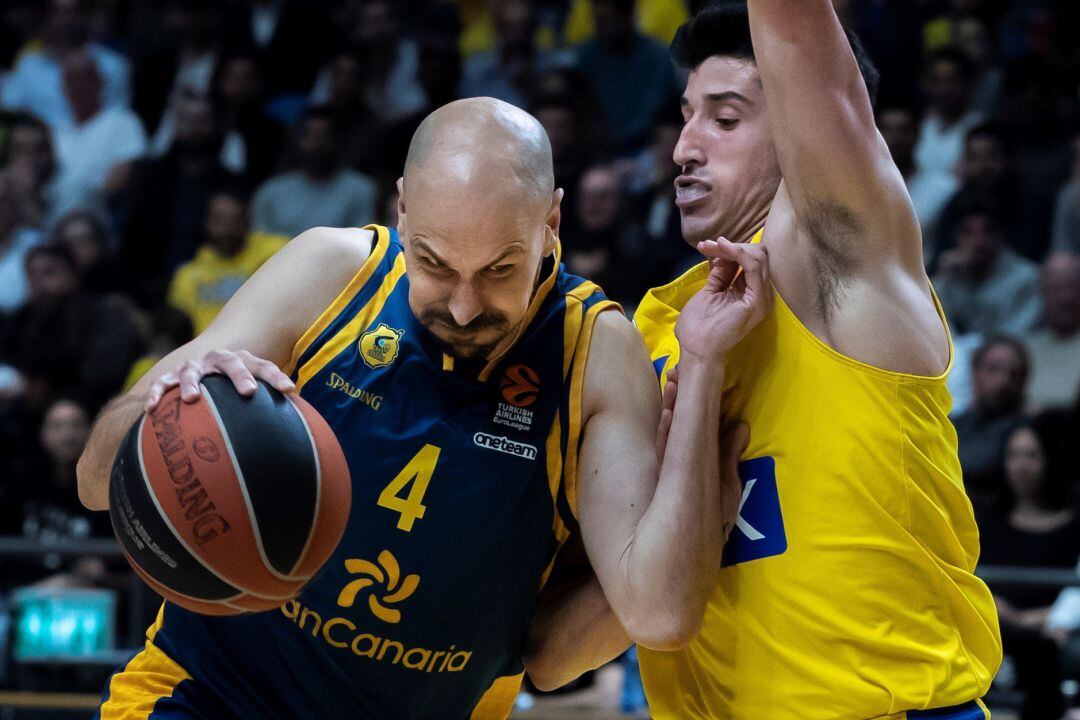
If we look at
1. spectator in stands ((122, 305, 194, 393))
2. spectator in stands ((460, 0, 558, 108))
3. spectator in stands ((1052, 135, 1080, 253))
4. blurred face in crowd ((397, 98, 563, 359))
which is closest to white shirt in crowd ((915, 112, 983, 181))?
spectator in stands ((1052, 135, 1080, 253))

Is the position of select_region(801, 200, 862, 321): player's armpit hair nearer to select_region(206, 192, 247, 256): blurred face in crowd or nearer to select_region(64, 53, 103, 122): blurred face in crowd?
select_region(206, 192, 247, 256): blurred face in crowd

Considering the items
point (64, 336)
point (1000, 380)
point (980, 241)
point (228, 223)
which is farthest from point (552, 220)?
point (64, 336)

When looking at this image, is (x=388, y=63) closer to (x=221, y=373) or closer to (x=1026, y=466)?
(x=1026, y=466)

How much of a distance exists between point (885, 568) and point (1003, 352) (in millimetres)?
4768

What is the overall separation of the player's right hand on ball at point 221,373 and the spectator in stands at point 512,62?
23.3 ft

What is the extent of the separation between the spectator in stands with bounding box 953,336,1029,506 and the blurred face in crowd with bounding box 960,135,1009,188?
4.23ft

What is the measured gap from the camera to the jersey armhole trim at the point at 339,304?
3.36 metres

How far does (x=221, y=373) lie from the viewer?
2916 mm

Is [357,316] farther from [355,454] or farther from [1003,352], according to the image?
[1003,352]

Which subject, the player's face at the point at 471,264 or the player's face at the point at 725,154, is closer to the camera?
the player's face at the point at 471,264

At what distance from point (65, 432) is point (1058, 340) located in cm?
528

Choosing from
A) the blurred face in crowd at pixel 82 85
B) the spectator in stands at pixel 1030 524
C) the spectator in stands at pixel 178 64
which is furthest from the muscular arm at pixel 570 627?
the blurred face in crowd at pixel 82 85

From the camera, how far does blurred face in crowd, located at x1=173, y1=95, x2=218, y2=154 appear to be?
1041cm

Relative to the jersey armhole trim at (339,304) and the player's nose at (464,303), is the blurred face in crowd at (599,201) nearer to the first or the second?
the jersey armhole trim at (339,304)
